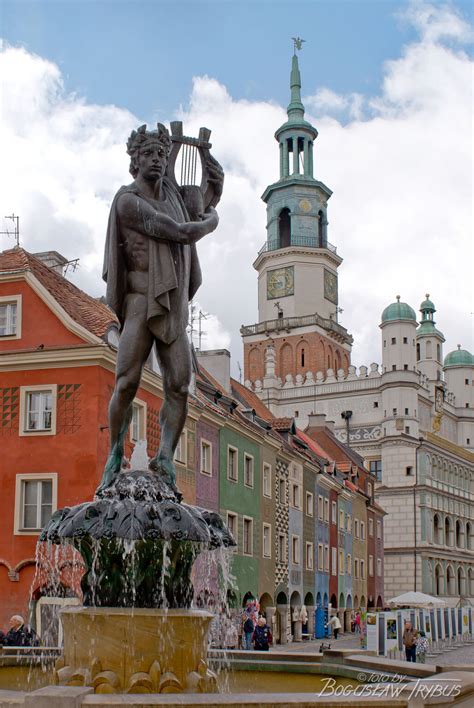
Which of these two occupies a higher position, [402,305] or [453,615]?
[402,305]

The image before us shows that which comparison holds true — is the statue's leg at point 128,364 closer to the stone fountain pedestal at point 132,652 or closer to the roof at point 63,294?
the stone fountain pedestal at point 132,652

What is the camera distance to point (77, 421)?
25.8 metres

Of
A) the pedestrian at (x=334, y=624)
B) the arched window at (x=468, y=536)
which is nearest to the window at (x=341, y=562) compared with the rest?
the pedestrian at (x=334, y=624)

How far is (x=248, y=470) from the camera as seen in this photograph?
37938mm

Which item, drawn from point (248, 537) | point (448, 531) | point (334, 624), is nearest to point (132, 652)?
point (248, 537)

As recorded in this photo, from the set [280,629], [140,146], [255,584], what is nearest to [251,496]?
[255,584]

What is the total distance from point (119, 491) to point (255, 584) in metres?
30.3

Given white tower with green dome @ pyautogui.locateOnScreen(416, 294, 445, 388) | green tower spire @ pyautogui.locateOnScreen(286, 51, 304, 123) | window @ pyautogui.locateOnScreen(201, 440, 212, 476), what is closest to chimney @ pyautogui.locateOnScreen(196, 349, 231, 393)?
window @ pyautogui.locateOnScreen(201, 440, 212, 476)

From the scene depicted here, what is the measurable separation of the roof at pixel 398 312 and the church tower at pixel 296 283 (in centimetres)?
627

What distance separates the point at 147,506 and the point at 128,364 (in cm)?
125

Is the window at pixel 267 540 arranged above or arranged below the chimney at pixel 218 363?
below

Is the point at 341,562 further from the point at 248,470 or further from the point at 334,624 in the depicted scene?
the point at 248,470

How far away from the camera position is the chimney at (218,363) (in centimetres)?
4250

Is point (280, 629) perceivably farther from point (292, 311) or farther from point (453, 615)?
point (292, 311)
